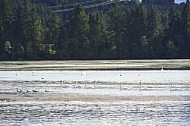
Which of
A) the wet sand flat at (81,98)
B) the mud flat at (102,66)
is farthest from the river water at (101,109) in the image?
the mud flat at (102,66)

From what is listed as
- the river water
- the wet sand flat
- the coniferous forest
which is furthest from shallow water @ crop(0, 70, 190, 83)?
the coniferous forest

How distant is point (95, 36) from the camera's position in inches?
4080

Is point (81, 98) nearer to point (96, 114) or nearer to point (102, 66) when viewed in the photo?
point (96, 114)

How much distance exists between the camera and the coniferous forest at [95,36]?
98438 mm

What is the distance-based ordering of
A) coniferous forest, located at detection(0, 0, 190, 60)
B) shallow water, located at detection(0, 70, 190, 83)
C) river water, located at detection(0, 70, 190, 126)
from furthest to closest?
coniferous forest, located at detection(0, 0, 190, 60) → shallow water, located at detection(0, 70, 190, 83) → river water, located at detection(0, 70, 190, 126)

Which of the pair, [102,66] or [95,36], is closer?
[102,66]

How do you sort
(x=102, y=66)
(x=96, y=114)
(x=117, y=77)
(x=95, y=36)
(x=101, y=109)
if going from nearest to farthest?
(x=96, y=114), (x=101, y=109), (x=117, y=77), (x=102, y=66), (x=95, y=36)

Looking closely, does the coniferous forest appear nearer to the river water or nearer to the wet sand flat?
the river water

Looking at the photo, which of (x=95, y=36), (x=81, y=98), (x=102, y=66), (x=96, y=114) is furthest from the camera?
(x=95, y=36)

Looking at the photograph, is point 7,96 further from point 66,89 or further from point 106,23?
point 106,23

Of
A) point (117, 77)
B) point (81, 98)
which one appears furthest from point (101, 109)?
point (117, 77)

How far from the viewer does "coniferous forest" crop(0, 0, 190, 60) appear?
9844 centimetres

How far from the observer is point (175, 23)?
340 ft

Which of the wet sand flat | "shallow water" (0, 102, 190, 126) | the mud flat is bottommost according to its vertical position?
the mud flat
